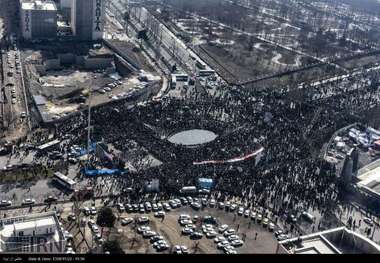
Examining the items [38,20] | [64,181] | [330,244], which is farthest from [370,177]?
[38,20]

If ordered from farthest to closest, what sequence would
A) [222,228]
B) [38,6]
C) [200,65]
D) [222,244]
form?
[38,6], [200,65], [222,228], [222,244]

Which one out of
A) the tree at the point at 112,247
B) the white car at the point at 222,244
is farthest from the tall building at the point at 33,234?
the white car at the point at 222,244

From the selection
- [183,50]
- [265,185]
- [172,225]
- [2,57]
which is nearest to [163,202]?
[172,225]

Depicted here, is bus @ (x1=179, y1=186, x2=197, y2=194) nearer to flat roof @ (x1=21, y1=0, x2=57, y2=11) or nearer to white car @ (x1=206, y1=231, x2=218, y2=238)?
white car @ (x1=206, y1=231, x2=218, y2=238)

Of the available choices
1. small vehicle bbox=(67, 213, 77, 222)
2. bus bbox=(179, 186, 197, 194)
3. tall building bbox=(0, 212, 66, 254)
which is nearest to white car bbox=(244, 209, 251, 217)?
bus bbox=(179, 186, 197, 194)

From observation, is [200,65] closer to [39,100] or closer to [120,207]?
[39,100]
